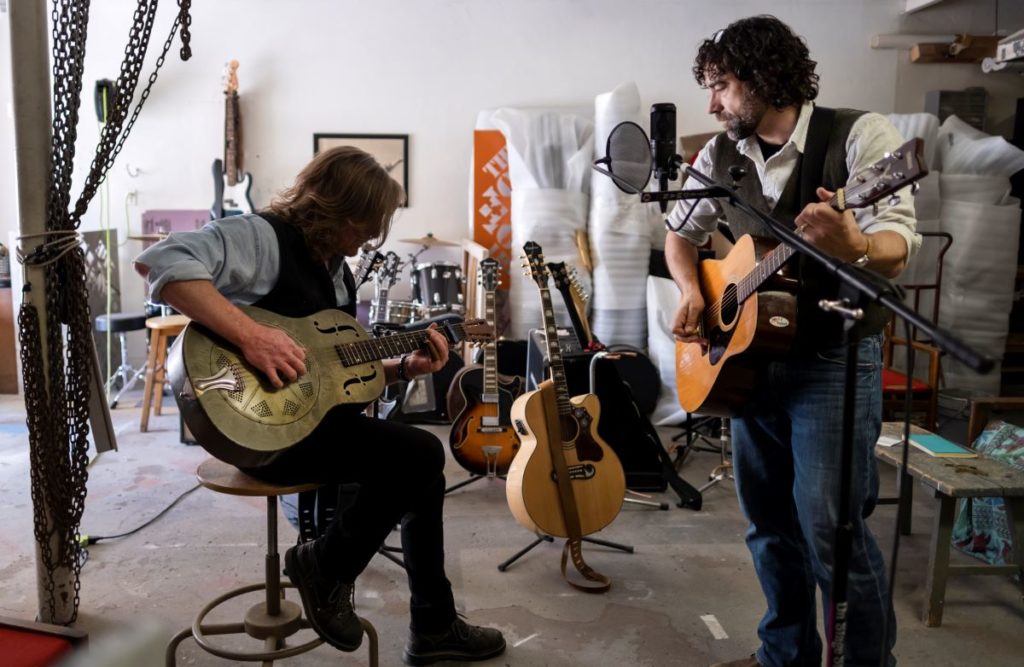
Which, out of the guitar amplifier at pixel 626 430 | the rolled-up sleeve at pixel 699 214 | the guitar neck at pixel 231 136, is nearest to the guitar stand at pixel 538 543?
the guitar amplifier at pixel 626 430

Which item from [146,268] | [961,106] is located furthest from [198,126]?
[961,106]

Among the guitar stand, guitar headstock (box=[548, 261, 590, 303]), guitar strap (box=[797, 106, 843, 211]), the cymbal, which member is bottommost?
the guitar stand

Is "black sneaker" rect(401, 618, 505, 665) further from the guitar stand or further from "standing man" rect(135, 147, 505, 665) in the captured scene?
the guitar stand

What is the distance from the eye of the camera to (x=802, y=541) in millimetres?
2051

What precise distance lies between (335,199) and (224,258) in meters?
0.34

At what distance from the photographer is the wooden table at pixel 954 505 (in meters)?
2.61

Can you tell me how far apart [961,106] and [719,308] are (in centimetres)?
492

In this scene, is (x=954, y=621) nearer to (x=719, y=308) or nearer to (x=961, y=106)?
(x=719, y=308)

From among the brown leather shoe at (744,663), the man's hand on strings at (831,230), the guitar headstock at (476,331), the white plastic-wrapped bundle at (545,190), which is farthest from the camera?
the white plastic-wrapped bundle at (545,190)

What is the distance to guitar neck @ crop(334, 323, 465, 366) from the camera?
212cm

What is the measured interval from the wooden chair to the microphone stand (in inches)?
89.9

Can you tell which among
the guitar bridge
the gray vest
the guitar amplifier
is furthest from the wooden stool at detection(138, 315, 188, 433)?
the gray vest

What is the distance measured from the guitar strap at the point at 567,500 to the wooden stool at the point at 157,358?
2.76m

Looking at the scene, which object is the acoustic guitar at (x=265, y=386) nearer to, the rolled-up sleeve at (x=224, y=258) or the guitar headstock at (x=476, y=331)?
the rolled-up sleeve at (x=224, y=258)
